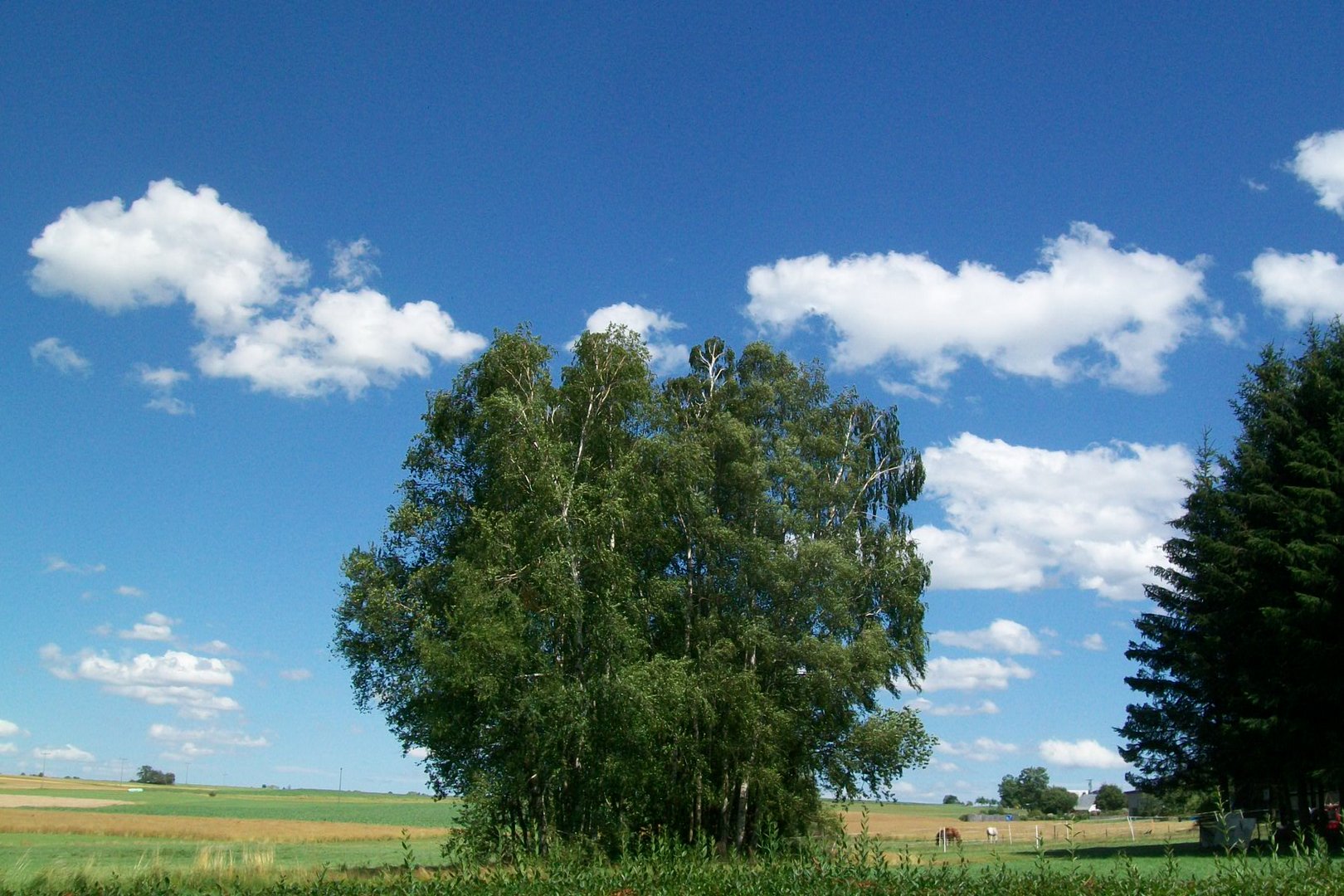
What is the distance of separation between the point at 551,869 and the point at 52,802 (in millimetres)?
117175

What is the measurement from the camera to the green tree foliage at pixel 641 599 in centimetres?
2783

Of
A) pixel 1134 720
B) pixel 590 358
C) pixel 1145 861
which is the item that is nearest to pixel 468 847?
pixel 590 358

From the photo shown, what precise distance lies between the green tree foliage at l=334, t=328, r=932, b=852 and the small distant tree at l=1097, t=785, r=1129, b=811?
9381cm

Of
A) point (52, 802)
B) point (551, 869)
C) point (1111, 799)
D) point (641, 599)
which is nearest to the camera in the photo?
point (551, 869)

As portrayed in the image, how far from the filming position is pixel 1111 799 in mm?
115312

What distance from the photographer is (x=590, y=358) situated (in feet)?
108

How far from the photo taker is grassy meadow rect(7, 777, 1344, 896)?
29.2ft

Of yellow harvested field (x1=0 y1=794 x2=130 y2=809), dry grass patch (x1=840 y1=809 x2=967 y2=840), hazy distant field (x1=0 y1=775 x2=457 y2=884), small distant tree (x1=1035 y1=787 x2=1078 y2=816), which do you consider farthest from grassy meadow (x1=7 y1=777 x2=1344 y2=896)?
small distant tree (x1=1035 y1=787 x2=1078 y2=816)

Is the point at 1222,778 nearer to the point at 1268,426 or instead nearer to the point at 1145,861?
the point at 1145,861

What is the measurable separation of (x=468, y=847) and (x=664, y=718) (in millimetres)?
6145

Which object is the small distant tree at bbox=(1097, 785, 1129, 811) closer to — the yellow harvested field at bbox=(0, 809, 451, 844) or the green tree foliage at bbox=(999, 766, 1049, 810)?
the green tree foliage at bbox=(999, 766, 1049, 810)

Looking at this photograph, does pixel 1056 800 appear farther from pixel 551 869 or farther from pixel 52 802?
pixel 551 869

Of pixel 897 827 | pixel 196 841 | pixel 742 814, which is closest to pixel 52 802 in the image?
pixel 196 841

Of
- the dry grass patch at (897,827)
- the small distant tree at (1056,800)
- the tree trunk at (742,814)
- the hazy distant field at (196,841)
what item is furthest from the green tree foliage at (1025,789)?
the tree trunk at (742,814)
